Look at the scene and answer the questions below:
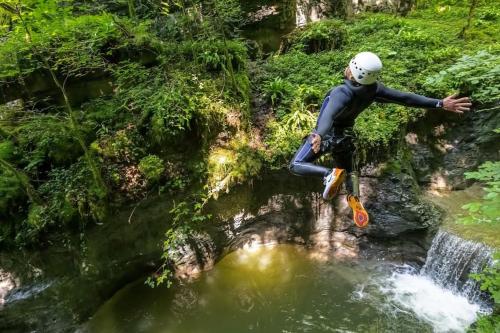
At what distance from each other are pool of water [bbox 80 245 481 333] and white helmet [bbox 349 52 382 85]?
344 centimetres

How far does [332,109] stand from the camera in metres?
3.71

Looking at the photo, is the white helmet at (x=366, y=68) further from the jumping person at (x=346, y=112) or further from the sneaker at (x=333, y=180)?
the sneaker at (x=333, y=180)

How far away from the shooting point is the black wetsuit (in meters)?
3.71

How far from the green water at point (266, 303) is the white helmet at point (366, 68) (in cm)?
343

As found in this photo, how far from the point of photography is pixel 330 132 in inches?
160

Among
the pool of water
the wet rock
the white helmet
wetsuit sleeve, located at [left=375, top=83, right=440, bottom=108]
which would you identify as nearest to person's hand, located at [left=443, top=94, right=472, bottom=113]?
wetsuit sleeve, located at [left=375, top=83, right=440, bottom=108]

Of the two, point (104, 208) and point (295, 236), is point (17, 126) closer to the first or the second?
point (104, 208)

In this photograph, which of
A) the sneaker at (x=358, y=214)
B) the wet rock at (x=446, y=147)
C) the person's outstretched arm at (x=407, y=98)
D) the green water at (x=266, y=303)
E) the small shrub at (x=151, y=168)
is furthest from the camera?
the wet rock at (x=446, y=147)

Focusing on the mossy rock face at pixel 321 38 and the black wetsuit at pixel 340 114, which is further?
the mossy rock face at pixel 321 38

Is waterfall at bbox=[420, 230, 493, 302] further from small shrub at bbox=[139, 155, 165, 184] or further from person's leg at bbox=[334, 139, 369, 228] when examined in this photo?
small shrub at bbox=[139, 155, 165, 184]

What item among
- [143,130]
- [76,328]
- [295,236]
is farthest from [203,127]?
[76,328]

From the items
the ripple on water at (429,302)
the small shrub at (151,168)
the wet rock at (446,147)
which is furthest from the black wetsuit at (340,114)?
the wet rock at (446,147)

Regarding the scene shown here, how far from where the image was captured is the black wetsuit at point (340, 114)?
3705 mm

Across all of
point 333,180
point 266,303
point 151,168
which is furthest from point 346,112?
point 151,168
